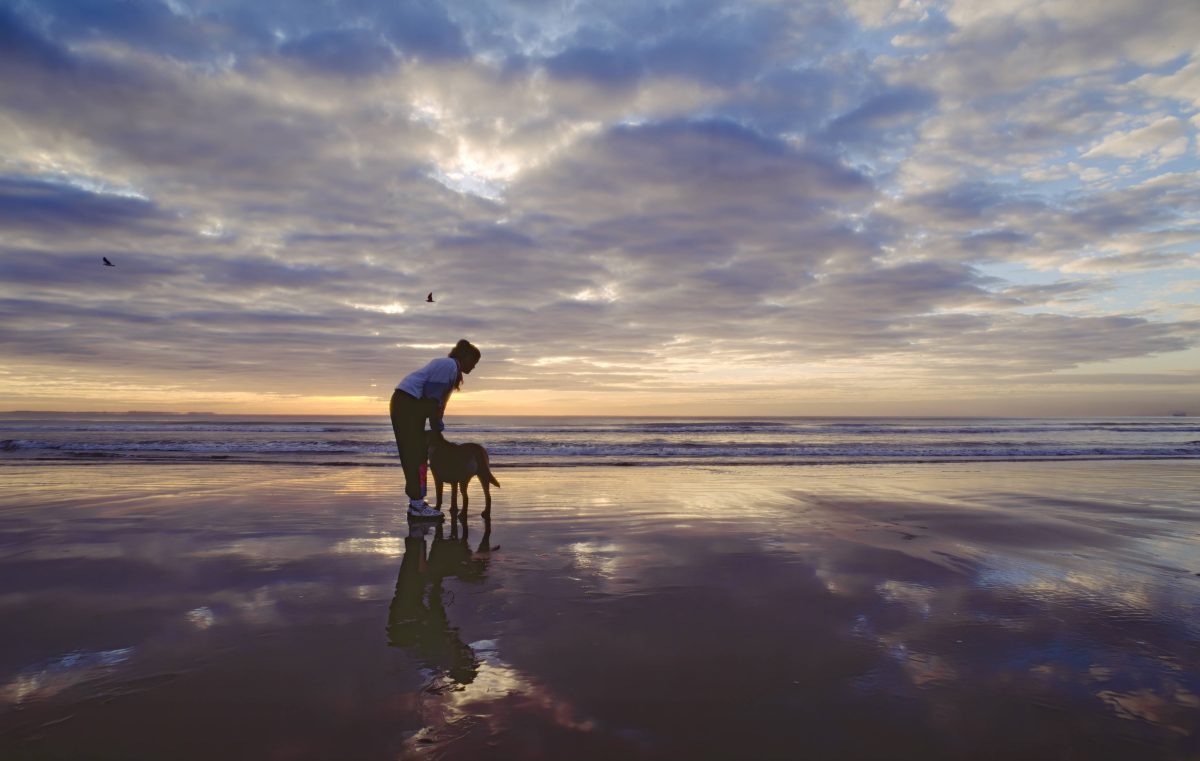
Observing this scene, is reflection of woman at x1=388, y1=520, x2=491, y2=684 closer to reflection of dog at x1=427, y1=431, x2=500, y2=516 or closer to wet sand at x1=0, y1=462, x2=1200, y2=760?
wet sand at x1=0, y1=462, x2=1200, y2=760

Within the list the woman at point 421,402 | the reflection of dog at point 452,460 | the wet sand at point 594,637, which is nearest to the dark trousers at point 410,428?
the woman at point 421,402

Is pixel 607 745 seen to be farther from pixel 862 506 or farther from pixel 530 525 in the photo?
pixel 862 506

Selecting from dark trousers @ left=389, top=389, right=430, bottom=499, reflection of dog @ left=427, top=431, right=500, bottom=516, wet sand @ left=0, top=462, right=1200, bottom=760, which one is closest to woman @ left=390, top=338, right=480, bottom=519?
dark trousers @ left=389, top=389, right=430, bottom=499

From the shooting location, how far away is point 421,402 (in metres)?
7.30

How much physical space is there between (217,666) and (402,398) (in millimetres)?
4276

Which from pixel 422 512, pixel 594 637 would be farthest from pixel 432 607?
pixel 422 512

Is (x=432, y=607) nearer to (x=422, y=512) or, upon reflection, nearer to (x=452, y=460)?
(x=452, y=460)

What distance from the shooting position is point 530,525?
7.75m

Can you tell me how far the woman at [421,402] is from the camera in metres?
7.27

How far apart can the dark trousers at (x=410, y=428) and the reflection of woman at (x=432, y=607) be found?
35.2 inches

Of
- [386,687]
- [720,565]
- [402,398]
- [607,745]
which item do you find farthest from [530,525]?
[607,745]

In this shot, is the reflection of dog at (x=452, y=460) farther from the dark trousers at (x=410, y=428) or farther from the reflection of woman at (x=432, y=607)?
the reflection of woman at (x=432, y=607)

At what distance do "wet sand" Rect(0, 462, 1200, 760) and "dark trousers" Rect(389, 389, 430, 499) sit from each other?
82 centimetres

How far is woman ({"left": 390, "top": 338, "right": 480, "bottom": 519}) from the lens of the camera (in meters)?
7.27
